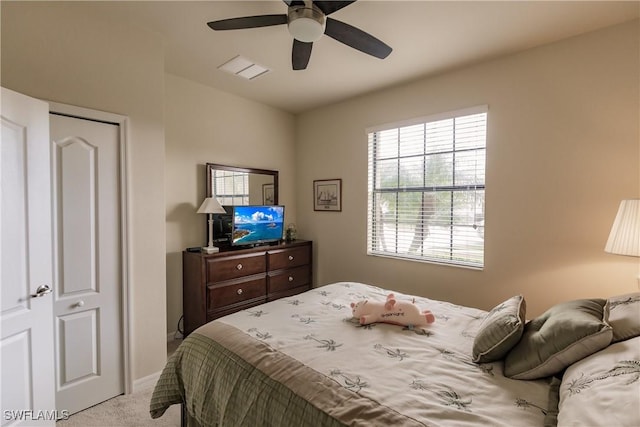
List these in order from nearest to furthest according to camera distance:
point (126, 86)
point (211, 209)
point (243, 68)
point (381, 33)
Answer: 1. point (126, 86)
2. point (381, 33)
3. point (243, 68)
4. point (211, 209)

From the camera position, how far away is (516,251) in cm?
274

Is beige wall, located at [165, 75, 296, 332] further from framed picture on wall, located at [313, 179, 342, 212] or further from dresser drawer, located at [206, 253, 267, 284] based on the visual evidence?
framed picture on wall, located at [313, 179, 342, 212]

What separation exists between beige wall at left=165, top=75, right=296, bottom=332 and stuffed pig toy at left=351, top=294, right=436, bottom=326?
90.7 inches

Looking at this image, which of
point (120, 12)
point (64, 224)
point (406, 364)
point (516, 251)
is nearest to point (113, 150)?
point (64, 224)

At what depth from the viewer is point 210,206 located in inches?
129

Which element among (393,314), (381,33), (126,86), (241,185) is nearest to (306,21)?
(381,33)

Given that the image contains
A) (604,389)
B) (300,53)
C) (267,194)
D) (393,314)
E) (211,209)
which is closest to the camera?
(604,389)

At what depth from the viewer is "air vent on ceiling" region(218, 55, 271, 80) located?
287 centimetres

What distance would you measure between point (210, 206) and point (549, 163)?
3238 millimetres

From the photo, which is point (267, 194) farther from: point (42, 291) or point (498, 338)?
point (498, 338)

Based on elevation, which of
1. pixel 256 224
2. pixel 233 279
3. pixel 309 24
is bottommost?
pixel 233 279

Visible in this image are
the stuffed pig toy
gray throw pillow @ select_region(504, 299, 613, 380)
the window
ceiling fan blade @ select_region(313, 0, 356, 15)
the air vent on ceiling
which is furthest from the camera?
the window

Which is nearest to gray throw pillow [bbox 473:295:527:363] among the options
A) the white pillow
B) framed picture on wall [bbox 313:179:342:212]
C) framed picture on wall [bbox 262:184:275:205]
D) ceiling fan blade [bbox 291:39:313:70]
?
the white pillow

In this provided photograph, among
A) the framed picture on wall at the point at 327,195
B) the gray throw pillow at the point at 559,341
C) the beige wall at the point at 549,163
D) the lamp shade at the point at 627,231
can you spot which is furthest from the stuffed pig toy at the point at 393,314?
the framed picture on wall at the point at 327,195
